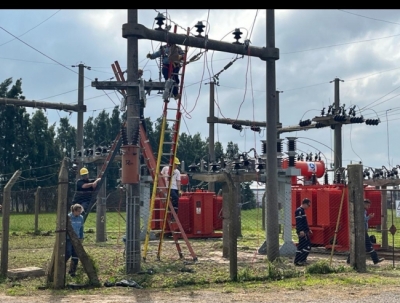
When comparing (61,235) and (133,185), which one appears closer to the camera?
(61,235)

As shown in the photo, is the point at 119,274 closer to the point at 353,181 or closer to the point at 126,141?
the point at 126,141

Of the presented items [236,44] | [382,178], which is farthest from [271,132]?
[382,178]

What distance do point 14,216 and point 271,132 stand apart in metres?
26.1

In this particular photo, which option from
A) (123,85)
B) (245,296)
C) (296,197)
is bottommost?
(245,296)

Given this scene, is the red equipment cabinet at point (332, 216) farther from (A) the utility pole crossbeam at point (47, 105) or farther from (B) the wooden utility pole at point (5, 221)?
(A) the utility pole crossbeam at point (47, 105)

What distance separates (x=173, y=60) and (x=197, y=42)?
73 centimetres

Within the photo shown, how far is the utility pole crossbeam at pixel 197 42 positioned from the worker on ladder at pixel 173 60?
1.54 ft

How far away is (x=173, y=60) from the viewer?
16.4m

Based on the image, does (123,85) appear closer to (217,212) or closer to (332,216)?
(332,216)

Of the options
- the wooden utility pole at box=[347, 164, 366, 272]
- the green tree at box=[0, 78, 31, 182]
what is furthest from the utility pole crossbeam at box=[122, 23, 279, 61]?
the green tree at box=[0, 78, 31, 182]

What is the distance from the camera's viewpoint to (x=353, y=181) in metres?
15.7

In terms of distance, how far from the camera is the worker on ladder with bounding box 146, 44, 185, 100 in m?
16.4

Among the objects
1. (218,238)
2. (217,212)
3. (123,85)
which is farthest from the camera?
(217,212)

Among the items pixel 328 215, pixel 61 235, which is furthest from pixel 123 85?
pixel 328 215
